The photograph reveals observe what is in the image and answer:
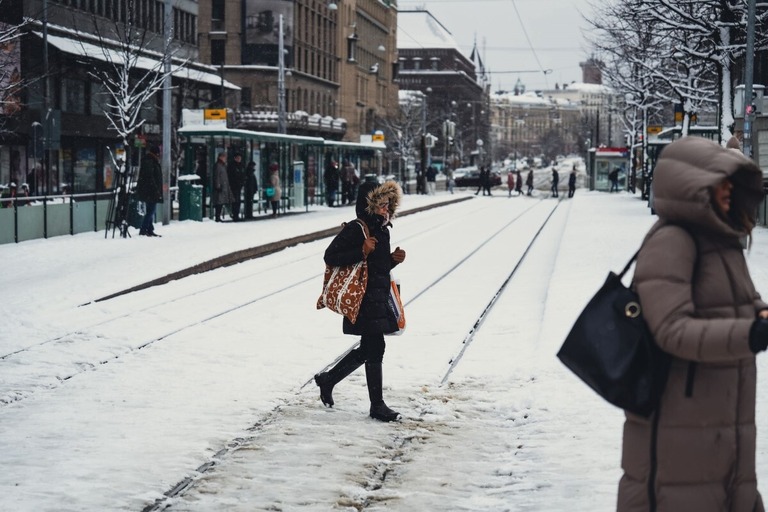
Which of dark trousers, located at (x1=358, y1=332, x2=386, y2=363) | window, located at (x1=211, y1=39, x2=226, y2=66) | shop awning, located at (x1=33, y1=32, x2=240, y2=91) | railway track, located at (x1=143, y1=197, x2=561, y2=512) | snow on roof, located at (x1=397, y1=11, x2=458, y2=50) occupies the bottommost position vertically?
railway track, located at (x1=143, y1=197, x2=561, y2=512)

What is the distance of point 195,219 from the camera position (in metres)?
33.2

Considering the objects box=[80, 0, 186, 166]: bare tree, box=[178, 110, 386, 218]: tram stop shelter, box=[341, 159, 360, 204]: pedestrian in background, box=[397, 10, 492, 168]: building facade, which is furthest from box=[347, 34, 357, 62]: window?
box=[178, 110, 386, 218]: tram stop shelter

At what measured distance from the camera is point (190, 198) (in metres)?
32.7

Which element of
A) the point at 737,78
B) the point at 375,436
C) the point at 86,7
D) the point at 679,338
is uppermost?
the point at 86,7

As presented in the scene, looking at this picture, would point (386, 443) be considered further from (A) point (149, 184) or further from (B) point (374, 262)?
(A) point (149, 184)

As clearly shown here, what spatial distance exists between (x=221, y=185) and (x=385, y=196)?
2452 cm

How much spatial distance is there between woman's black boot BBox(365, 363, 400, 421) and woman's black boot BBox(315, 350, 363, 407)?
27 cm

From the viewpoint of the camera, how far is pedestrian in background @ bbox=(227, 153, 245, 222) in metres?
33.1

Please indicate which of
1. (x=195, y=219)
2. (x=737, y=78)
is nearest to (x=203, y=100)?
(x=737, y=78)

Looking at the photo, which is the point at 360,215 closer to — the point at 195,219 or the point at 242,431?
the point at 242,431

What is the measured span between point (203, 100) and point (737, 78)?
1290 inches

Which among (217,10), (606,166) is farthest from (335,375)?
(217,10)

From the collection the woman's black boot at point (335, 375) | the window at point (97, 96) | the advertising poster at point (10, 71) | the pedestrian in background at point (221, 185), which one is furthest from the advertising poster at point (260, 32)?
the woman's black boot at point (335, 375)

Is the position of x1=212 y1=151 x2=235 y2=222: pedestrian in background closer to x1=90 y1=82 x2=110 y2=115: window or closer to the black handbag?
x1=90 y1=82 x2=110 y2=115: window
